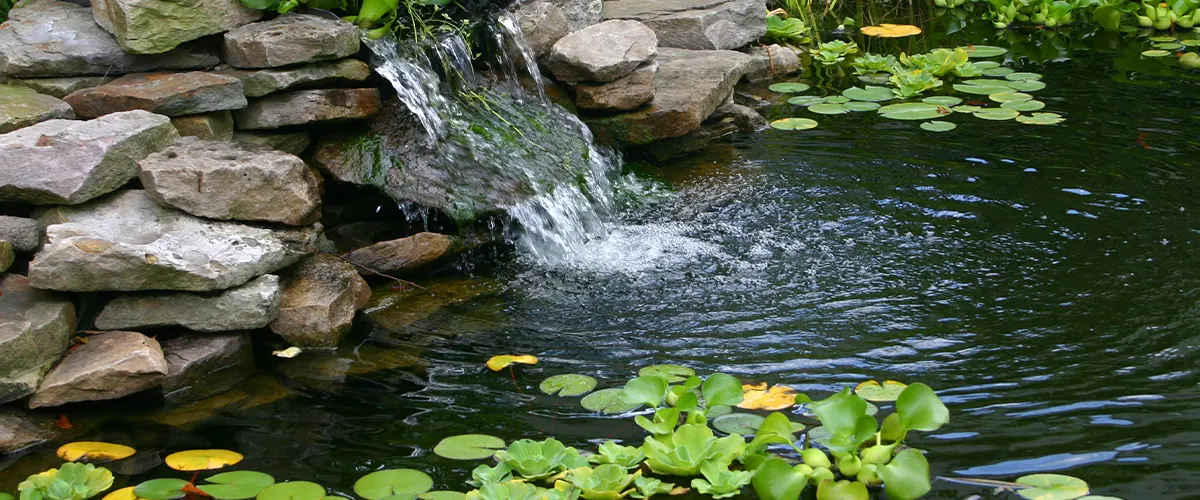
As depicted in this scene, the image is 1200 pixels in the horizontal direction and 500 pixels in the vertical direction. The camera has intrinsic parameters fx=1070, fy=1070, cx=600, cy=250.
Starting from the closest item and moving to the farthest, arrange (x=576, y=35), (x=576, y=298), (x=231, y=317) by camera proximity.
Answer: (x=231, y=317) < (x=576, y=298) < (x=576, y=35)

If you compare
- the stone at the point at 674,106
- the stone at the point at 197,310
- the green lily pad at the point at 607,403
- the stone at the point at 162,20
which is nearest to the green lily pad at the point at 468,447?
the green lily pad at the point at 607,403

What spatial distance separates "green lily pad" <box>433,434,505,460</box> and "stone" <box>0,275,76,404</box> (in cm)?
120

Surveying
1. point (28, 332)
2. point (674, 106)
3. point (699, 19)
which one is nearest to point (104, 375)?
point (28, 332)

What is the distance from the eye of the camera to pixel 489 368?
10.7ft

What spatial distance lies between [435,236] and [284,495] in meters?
1.65

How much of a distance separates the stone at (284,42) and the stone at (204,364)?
45.5 inches

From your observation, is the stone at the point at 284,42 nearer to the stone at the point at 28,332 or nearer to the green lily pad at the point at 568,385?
the stone at the point at 28,332

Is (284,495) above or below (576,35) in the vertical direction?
below

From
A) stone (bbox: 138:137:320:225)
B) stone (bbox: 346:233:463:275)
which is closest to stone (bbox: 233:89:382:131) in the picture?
stone (bbox: 138:137:320:225)

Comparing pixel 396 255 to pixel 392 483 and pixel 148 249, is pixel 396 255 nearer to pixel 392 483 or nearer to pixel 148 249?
pixel 148 249

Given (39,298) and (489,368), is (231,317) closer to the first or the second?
(39,298)

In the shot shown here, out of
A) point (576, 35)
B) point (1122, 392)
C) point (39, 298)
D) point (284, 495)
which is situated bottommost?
Answer: point (1122, 392)

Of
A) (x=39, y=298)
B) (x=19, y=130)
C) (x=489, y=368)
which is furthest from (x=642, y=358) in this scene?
(x=19, y=130)

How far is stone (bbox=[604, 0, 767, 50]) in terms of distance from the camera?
6.31 m
